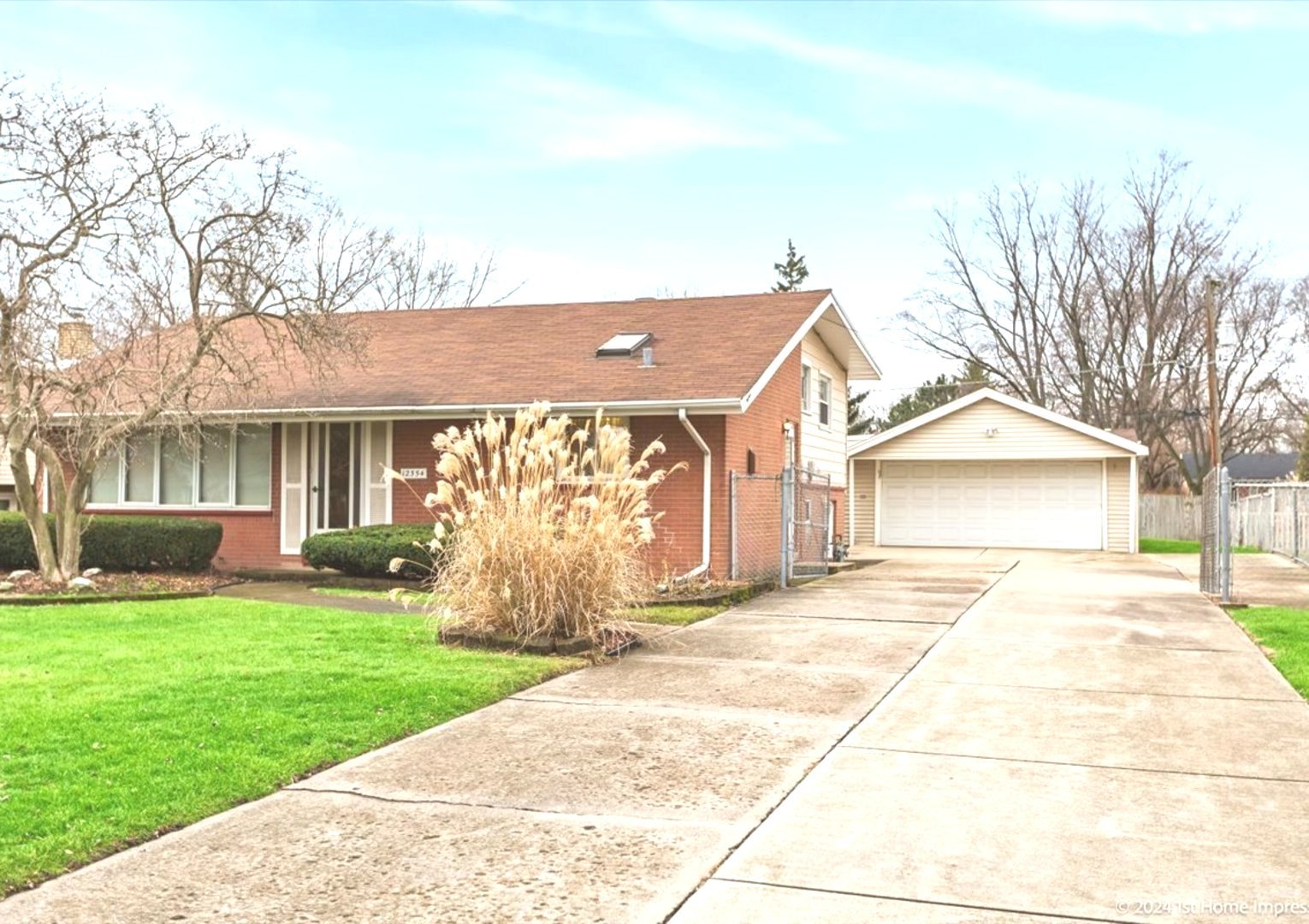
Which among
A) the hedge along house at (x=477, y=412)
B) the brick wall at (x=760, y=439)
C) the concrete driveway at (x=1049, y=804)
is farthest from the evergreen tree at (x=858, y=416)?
the concrete driveway at (x=1049, y=804)

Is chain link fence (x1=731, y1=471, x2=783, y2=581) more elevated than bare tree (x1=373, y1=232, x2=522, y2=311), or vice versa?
bare tree (x1=373, y1=232, x2=522, y2=311)

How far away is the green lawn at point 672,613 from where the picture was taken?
11.1 meters

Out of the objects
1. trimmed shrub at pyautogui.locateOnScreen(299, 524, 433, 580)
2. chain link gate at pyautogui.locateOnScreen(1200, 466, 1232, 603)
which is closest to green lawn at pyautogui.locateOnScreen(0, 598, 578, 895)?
trimmed shrub at pyautogui.locateOnScreen(299, 524, 433, 580)

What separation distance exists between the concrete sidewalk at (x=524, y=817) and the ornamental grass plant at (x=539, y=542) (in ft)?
3.51

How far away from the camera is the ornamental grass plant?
29.8 ft

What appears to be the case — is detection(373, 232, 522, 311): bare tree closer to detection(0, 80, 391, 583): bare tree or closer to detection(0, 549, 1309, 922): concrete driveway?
detection(0, 80, 391, 583): bare tree

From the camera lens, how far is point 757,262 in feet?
173

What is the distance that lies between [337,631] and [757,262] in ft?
147

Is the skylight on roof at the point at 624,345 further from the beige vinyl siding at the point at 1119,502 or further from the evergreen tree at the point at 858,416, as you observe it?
the evergreen tree at the point at 858,416

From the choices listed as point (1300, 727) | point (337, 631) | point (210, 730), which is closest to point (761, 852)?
point (210, 730)

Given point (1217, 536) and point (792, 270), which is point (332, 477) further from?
point (792, 270)

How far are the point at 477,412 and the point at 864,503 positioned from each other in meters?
14.8

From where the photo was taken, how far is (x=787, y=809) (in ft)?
16.3

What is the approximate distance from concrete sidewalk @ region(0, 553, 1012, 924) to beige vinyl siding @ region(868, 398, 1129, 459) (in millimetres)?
19384
